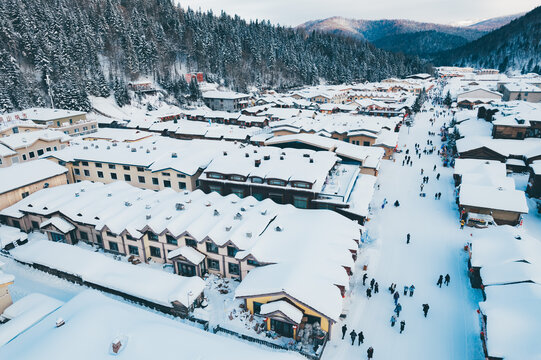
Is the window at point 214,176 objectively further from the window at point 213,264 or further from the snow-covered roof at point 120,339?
the snow-covered roof at point 120,339

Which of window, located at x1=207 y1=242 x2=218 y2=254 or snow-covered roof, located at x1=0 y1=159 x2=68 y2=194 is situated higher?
snow-covered roof, located at x1=0 y1=159 x2=68 y2=194

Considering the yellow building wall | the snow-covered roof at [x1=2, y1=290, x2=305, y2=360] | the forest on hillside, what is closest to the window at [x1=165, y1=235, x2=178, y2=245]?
the snow-covered roof at [x1=2, y1=290, x2=305, y2=360]

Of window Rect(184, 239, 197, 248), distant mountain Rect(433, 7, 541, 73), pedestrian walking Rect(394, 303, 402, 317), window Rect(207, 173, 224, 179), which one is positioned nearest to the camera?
pedestrian walking Rect(394, 303, 402, 317)

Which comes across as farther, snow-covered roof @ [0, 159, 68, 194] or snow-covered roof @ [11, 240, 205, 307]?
snow-covered roof @ [0, 159, 68, 194]

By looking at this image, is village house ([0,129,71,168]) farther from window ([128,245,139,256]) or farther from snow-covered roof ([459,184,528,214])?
snow-covered roof ([459,184,528,214])

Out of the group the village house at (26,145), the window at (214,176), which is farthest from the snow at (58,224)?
the village house at (26,145)

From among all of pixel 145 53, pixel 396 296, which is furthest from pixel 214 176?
pixel 145 53

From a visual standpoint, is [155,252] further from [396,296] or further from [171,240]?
[396,296]
